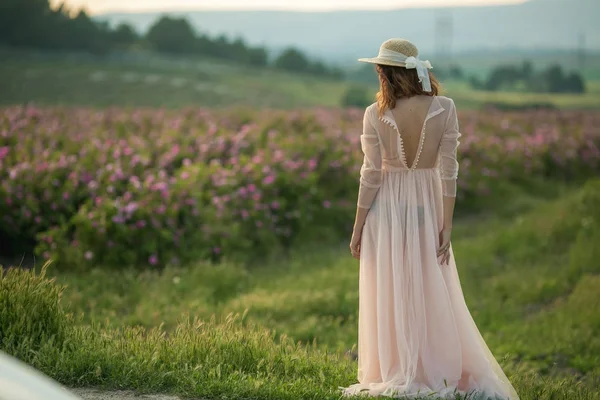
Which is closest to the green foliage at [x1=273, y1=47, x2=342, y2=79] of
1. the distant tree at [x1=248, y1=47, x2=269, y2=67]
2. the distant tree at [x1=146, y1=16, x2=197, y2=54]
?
the distant tree at [x1=248, y1=47, x2=269, y2=67]

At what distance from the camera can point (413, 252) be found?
4332mm

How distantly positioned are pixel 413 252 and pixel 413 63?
106 centimetres

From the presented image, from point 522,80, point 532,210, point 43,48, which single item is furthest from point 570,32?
point 532,210

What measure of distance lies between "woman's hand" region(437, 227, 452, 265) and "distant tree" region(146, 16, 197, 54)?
49.3m

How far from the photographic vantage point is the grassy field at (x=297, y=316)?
4465 mm

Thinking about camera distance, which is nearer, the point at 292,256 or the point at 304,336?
the point at 304,336

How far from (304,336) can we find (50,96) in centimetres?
3072

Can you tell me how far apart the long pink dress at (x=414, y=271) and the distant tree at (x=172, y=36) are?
49.2 m

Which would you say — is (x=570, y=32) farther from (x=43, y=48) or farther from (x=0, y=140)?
(x=0, y=140)

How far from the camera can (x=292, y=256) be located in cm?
994

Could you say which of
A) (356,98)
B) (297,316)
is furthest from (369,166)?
(356,98)

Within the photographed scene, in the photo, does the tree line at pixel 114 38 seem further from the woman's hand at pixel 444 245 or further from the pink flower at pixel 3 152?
the woman's hand at pixel 444 245

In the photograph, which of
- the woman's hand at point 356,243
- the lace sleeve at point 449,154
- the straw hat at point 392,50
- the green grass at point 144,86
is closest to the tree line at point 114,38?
the green grass at point 144,86

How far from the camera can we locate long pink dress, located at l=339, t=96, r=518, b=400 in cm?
428
